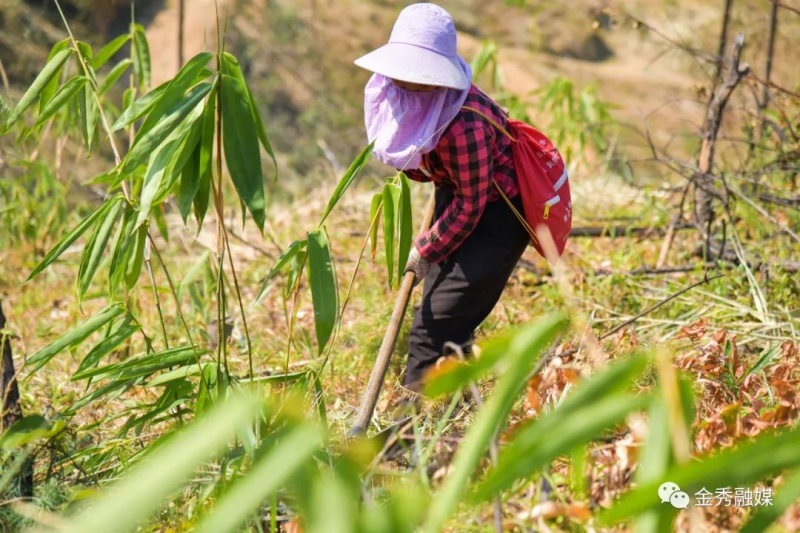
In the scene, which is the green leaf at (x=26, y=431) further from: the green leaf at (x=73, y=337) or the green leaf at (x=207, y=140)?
the green leaf at (x=207, y=140)

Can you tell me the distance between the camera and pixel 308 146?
22.2ft

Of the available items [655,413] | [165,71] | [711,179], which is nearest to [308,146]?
[165,71]

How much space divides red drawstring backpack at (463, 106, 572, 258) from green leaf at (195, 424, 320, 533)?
1.18m

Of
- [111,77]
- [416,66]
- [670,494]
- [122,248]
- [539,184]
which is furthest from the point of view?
[111,77]

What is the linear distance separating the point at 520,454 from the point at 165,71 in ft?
21.6

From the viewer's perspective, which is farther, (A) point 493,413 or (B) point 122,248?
(B) point 122,248

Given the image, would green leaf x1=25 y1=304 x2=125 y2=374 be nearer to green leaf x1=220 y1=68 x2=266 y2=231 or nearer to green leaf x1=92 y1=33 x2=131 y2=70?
green leaf x1=220 y1=68 x2=266 y2=231

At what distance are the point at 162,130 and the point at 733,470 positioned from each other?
106cm

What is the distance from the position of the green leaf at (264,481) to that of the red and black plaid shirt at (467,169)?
42.7 inches

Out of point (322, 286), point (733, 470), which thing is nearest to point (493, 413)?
point (733, 470)

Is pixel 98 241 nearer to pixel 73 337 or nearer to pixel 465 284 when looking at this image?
pixel 73 337

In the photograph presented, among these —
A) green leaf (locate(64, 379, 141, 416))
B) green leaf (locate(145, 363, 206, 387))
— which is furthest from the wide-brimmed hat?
green leaf (locate(64, 379, 141, 416))

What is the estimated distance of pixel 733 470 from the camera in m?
0.66

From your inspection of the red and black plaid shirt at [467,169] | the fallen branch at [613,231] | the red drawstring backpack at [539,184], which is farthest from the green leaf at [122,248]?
the fallen branch at [613,231]
